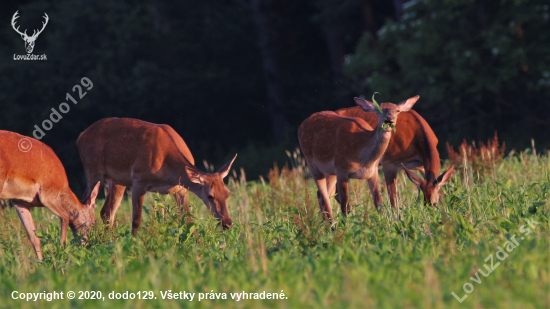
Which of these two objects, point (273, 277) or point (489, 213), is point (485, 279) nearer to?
point (273, 277)

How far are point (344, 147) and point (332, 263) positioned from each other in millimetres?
3538

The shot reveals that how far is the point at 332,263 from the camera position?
17.4 ft

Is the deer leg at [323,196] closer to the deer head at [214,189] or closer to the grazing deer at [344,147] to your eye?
the grazing deer at [344,147]

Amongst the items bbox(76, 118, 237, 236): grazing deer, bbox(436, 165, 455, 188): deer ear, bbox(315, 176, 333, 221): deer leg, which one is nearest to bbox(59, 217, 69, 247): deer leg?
bbox(76, 118, 237, 236): grazing deer

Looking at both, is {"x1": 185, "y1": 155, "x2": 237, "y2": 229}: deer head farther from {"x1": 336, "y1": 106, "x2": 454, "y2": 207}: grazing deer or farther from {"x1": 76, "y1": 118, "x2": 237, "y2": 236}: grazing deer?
{"x1": 336, "y1": 106, "x2": 454, "y2": 207}: grazing deer

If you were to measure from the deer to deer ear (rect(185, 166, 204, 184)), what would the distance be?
157 cm

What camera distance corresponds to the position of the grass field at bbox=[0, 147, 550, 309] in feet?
14.1

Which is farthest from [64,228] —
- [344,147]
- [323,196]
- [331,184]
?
[344,147]

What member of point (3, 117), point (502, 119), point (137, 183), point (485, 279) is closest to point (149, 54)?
point (3, 117)

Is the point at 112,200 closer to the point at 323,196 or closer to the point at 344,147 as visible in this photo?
the point at 323,196

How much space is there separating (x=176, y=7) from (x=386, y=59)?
1172 cm

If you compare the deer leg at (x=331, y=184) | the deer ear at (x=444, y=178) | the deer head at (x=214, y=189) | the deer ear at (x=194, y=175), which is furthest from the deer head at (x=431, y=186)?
the deer ear at (x=194, y=175)

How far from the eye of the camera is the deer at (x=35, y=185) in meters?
8.96

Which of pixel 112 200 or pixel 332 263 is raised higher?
pixel 112 200
